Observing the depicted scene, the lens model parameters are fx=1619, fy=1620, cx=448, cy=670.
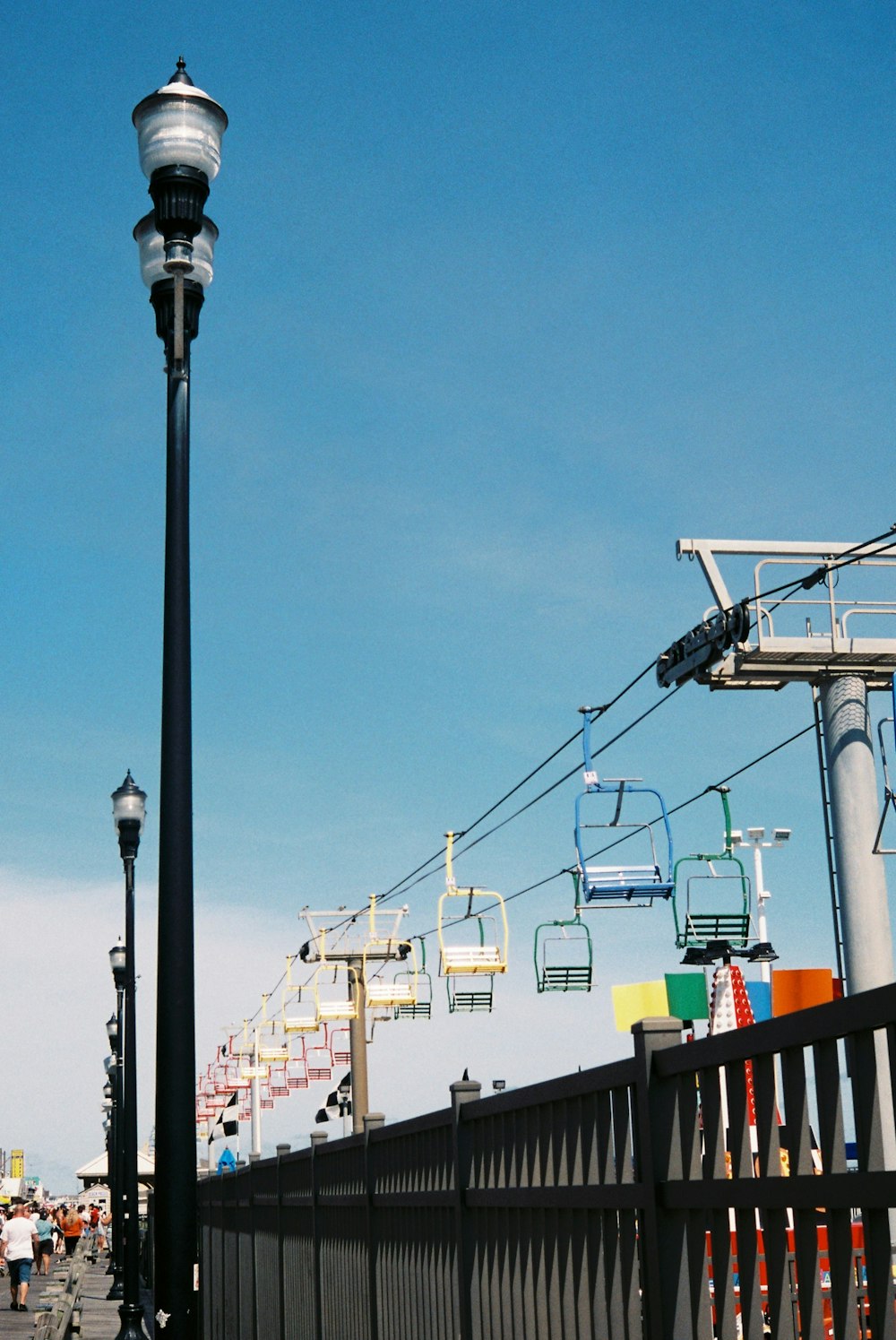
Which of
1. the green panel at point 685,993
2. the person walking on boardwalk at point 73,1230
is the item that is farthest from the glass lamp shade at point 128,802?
the person walking on boardwalk at point 73,1230

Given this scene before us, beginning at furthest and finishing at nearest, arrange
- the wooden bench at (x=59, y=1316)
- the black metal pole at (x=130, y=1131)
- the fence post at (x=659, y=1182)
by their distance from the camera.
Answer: the black metal pole at (x=130, y=1131) < the wooden bench at (x=59, y=1316) < the fence post at (x=659, y=1182)

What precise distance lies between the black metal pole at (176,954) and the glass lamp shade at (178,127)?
1.27 metres

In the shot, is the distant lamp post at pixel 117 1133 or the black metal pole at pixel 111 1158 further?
the black metal pole at pixel 111 1158

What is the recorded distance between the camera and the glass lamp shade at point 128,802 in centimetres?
1555

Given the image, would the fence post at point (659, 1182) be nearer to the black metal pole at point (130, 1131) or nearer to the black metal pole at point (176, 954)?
the black metal pole at point (176, 954)

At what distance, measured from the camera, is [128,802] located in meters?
15.6

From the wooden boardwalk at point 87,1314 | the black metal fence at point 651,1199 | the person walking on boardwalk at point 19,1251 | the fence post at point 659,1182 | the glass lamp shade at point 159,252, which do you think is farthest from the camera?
the person walking on boardwalk at point 19,1251

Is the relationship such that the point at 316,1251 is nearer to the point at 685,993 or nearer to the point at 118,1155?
the point at 685,993

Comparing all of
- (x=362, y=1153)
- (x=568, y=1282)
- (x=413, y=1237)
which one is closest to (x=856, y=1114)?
(x=568, y=1282)

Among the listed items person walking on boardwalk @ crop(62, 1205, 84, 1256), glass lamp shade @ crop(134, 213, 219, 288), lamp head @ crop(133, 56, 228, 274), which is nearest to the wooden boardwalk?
person walking on boardwalk @ crop(62, 1205, 84, 1256)

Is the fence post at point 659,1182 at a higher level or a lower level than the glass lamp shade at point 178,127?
lower

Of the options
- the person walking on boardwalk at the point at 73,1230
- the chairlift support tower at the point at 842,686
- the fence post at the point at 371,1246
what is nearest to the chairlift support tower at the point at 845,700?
the chairlift support tower at the point at 842,686

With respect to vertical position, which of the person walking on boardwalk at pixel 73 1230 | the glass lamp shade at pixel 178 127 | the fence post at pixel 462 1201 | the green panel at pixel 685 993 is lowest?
the person walking on boardwalk at pixel 73 1230

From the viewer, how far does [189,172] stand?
7.94 meters
